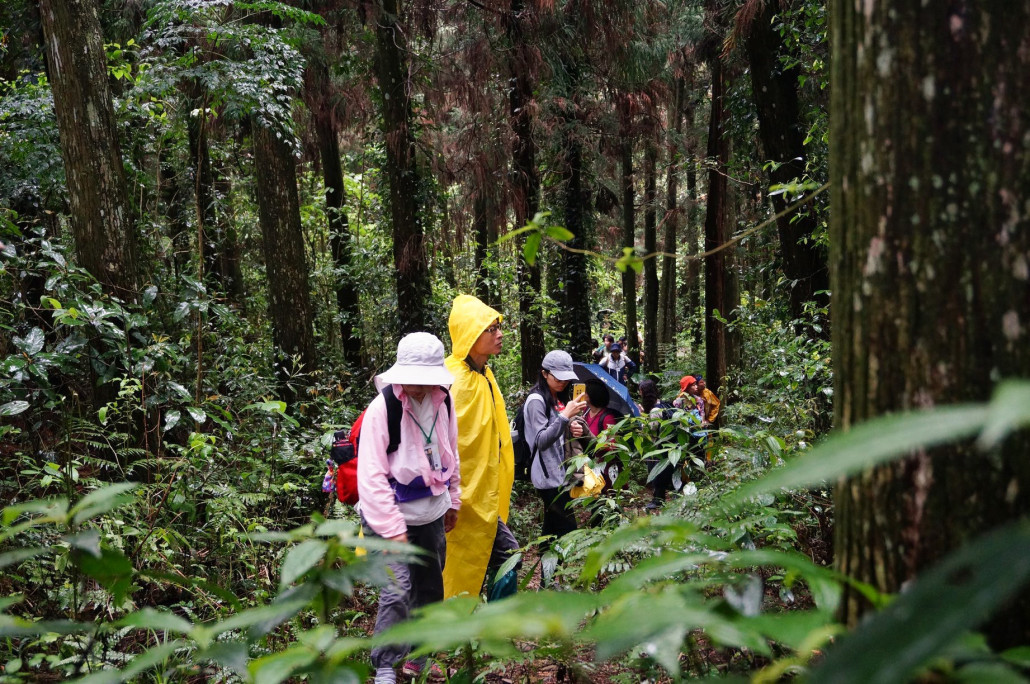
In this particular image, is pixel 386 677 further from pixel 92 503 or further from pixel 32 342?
pixel 32 342

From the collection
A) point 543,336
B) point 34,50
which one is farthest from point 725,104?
point 34,50

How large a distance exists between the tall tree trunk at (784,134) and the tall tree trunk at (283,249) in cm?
645

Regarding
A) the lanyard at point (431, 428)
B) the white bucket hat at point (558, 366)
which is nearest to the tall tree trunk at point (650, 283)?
the white bucket hat at point (558, 366)

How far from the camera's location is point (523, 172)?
13047mm

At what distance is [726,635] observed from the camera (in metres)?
0.89

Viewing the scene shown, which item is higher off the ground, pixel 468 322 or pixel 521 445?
pixel 468 322

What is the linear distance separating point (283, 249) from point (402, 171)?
103 inches

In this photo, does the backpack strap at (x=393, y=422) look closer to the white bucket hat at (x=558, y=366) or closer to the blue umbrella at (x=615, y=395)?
the white bucket hat at (x=558, y=366)

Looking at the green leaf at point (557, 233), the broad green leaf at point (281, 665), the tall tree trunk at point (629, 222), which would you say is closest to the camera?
the broad green leaf at point (281, 665)

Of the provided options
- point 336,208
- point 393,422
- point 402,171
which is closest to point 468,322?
point 393,422

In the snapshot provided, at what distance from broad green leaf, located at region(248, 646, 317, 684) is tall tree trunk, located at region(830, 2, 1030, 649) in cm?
101

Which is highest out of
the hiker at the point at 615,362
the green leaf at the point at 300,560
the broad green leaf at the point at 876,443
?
the broad green leaf at the point at 876,443

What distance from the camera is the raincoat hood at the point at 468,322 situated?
5.36 metres

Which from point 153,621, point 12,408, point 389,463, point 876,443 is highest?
point 876,443
